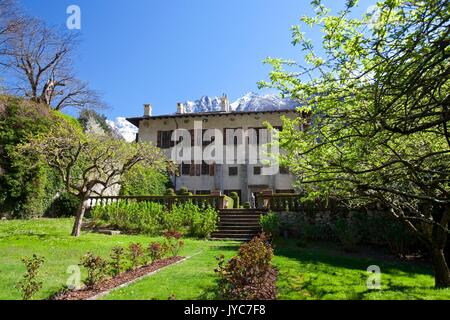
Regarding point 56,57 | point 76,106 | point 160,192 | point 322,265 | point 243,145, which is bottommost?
point 322,265

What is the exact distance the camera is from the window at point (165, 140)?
108 feet

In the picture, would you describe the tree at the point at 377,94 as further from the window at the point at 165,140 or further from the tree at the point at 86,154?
the window at the point at 165,140

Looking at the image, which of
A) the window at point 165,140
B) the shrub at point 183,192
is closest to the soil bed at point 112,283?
the shrub at point 183,192

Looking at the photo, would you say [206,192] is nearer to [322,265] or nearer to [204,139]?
[204,139]

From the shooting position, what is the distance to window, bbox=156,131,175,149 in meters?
33.1

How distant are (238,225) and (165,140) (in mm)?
17233

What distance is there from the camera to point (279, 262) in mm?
10133

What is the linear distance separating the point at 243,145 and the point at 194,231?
15.7m

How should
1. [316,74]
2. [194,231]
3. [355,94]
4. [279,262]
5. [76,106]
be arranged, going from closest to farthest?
[355,94] < [316,74] < [279,262] < [194,231] < [76,106]

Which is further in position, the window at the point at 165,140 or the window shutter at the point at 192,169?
the window at the point at 165,140

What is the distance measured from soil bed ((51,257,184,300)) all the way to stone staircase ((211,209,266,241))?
6952 millimetres

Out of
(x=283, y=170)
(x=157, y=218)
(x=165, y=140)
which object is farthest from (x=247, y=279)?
(x=165, y=140)

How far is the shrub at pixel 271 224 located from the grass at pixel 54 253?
3.01 m
